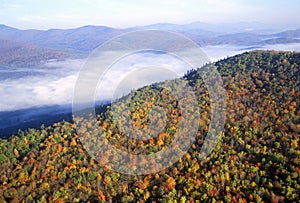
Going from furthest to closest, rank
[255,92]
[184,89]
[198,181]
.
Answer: [184,89], [255,92], [198,181]

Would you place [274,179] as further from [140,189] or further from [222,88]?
[222,88]

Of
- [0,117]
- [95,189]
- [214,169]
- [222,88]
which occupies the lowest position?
[0,117]

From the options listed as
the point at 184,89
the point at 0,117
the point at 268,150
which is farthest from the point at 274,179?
the point at 0,117

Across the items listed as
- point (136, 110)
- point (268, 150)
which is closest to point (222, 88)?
point (136, 110)

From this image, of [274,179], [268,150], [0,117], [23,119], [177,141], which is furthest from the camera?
[0,117]

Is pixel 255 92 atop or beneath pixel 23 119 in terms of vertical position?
atop

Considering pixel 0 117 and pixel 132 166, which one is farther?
pixel 0 117

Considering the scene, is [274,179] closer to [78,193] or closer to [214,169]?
[214,169]
